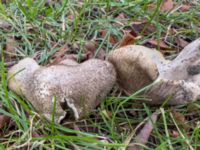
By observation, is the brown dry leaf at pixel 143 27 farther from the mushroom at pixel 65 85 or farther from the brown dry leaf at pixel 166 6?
the mushroom at pixel 65 85

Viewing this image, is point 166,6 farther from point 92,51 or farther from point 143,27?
point 92,51

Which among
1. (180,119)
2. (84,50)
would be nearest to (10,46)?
(84,50)

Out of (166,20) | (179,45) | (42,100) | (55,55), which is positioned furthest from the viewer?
(166,20)

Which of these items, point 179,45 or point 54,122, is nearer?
point 54,122

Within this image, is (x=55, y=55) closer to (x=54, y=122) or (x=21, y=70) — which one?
(x=21, y=70)

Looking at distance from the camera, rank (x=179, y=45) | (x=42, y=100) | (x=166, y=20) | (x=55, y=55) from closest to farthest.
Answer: (x=42, y=100) → (x=55, y=55) → (x=179, y=45) → (x=166, y=20)

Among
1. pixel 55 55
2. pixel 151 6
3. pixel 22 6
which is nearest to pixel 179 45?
pixel 151 6

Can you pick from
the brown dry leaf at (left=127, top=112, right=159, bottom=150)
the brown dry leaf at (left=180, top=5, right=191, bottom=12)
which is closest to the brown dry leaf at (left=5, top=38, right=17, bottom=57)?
the brown dry leaf at (left=127, top=112, right=159, bottom=150)

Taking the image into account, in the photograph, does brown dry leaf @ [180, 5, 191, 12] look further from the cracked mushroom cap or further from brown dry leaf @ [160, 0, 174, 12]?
the cracked mushroom cap
